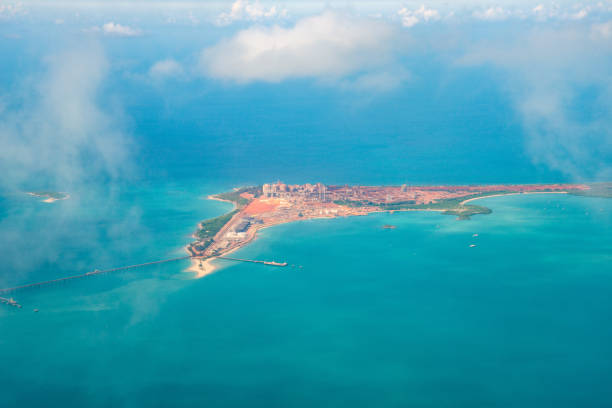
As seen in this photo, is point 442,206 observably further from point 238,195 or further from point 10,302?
point 10,302

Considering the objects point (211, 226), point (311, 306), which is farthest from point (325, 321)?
point (211, 226)

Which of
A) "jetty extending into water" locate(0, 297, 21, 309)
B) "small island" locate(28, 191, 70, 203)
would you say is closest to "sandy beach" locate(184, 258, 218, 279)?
"jetty extending into water" locate(0, 297, 21, 309)

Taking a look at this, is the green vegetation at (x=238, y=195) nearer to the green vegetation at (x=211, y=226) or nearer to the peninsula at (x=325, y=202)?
the peninsula at (x=325, y=202)

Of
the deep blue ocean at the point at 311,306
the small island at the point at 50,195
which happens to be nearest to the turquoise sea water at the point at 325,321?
the deep blue ocean at the point at 311,306

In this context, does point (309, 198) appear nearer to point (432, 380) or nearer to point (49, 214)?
point (49, 214)

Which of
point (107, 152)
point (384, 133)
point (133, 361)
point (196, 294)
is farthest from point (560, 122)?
point (133, 361)

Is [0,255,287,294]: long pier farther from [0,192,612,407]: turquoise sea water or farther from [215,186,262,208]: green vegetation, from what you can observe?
[215,186,262,208]: green vegetation
